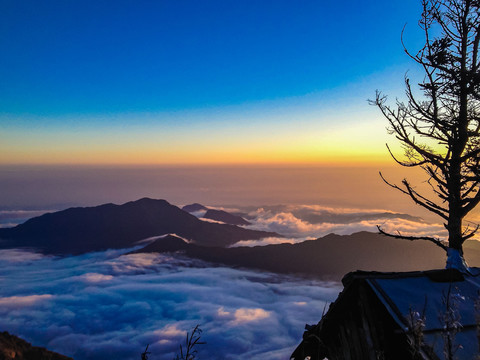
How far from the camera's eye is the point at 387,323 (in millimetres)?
5207

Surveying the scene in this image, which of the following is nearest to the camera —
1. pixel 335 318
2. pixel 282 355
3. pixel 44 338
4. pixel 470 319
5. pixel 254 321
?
pixel 470 319

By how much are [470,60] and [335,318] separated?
897 centimetres

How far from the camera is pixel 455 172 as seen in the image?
31.4 ft

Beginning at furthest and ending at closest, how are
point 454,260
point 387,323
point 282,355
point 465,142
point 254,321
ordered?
point 254,321 → point 282,355 → point 465,142 → point 454,260 → point 387,323

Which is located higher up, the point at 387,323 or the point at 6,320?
the point at 387,323

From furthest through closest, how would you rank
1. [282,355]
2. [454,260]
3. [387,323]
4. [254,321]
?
[254,321] → [282,355] → [454,260] → [387,323]

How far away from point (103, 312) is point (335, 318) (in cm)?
20386

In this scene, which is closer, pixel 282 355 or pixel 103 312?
pixel 282 355

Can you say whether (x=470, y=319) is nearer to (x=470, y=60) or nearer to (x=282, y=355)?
(x=470, y=60)

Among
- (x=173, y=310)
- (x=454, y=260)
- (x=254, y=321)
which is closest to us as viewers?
(x=454, y=260)

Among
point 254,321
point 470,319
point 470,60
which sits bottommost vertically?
point 254,321

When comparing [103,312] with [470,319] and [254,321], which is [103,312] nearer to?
[254,321]

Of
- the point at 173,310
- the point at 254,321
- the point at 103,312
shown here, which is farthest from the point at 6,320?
the point at 254,321

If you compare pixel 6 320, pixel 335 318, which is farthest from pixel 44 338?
pixel 335 318
